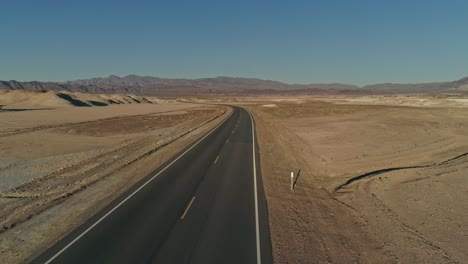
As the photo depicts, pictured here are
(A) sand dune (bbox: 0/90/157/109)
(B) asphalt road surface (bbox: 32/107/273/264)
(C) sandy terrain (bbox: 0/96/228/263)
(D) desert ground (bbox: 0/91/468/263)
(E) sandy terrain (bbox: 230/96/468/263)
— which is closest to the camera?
(B) asphalt road surface (bbox: 32/107/273/264)

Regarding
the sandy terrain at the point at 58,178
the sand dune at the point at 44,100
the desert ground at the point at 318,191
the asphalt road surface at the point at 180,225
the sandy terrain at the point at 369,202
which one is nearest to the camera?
the asphalt road surface at the point at 180,225

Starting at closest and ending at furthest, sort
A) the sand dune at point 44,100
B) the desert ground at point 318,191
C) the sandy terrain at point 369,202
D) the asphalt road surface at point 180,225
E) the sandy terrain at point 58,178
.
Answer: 1. the asphalt road surface at point 180,225
2. the sandy terrain at point 369,202
3. the desert ground at point 318,191
4. the sandy terrain at point 58,178
5. the sand dune at point 44,100

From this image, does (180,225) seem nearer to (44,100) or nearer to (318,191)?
(318,191)

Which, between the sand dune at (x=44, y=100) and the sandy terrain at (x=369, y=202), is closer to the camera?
the sandy terrain at (x=369, y=202)

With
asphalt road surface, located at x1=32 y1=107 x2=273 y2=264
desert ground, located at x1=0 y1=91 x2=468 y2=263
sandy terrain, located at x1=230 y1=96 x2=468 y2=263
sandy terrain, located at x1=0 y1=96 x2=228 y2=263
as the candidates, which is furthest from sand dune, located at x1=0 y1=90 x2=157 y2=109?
asphalt road surface, located at x1=32 y1=107 x2=273 y2=264

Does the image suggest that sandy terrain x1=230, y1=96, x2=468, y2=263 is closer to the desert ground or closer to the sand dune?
the desert ground

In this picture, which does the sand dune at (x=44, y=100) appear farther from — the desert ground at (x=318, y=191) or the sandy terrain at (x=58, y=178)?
the desert ground at (x=318, y=191)

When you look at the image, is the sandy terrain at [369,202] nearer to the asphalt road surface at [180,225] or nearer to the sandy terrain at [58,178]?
the asphalt road surface at [180,225]

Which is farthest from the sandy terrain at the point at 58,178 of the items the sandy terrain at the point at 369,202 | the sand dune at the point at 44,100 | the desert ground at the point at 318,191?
the sand dune at the point at 44,100

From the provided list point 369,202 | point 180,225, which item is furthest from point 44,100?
point 369,202

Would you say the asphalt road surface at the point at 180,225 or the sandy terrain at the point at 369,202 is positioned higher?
the asphalt road surface at the point at 180,225
